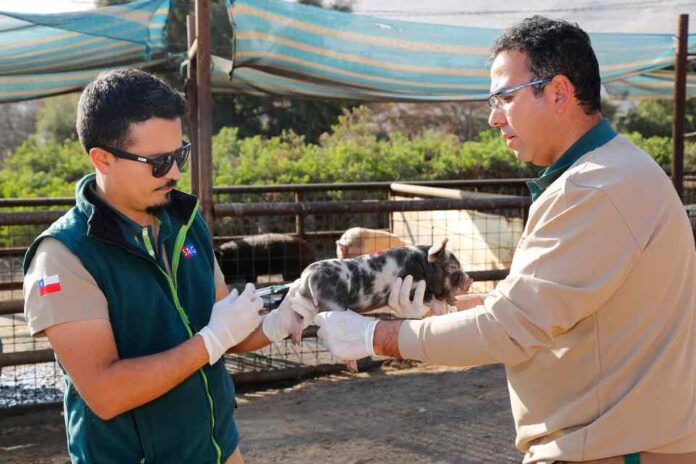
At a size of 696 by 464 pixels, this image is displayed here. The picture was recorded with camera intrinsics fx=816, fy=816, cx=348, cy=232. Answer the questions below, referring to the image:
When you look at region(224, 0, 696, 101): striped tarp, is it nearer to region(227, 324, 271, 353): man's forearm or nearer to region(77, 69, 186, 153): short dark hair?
region(227, 324, 271, 353): man's forearm

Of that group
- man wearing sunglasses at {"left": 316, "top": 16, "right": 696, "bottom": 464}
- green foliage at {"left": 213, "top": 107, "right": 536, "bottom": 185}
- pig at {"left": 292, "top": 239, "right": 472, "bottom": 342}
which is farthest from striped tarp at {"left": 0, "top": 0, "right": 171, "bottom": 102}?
green foliage at {"left": 213, "top": 107, "right": 536, "bottom": 185}

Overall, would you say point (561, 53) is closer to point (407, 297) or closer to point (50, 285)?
point (407, 297)

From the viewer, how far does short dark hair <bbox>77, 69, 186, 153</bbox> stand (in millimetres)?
2166

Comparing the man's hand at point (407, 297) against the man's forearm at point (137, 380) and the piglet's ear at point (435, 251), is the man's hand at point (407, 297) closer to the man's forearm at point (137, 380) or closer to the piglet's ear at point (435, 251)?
the piglet's ear at point (435, 251)

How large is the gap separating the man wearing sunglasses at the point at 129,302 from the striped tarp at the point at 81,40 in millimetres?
4230

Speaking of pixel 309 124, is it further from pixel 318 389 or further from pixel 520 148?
pixel 520 148

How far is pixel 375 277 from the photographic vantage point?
2818 mm

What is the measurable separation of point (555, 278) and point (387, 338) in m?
0.55

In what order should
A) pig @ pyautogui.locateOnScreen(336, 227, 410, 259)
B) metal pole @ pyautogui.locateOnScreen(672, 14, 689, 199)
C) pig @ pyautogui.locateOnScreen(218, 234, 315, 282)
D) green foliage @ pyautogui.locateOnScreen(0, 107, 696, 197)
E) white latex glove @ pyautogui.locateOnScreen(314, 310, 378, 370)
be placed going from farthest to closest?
green foliage @ pyautogui.locateOnScreen(0, 107, 696, 197) < pig @ pyautogui.locateOnScreen(218, 234, 315, 282) < metal pole @ pyautogui.locateOnScreen(672, 14, 689, 199) < pig @ pyautogui.locateOnScreen(336, 227, 410, 259) < white latex glove @ pyautogui.locateOnScreen(314, 310, 378, 370)

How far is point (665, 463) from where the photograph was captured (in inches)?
83.3

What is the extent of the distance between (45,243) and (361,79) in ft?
16.2

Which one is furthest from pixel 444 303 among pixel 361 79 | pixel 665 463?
pixel 361 79

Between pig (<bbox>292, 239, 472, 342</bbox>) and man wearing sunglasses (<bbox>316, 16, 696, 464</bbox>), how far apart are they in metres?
0.57

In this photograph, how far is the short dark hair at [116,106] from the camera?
217 centimetres
